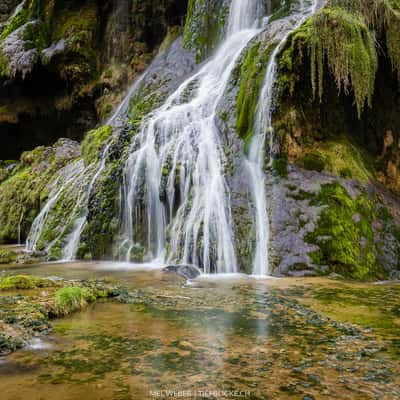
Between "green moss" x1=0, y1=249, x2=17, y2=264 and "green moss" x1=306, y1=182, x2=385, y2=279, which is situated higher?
"green moss" x1=306, y1=182, x2=385, y2=279

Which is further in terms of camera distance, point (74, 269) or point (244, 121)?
point (244, 121)

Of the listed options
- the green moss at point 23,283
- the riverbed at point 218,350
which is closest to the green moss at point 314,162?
the riverbed at point 218,350

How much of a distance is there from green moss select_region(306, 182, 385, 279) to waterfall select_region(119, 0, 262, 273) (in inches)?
68.8

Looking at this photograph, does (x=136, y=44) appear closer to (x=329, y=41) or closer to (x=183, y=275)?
(x=329, y=41)

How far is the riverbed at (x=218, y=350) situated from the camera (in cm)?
261

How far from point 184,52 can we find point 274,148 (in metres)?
10.3

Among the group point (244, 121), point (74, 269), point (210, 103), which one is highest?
point (210, 103)

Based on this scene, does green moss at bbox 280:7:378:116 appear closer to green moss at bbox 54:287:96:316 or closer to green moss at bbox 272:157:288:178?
green moss at bbox 272:157:288:178

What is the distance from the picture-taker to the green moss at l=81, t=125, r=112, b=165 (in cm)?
1391

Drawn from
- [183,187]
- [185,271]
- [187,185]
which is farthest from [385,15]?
[185,271]

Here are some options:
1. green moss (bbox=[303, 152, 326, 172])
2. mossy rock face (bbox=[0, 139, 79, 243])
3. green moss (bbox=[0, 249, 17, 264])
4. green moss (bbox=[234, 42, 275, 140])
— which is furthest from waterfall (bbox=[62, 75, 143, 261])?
green moss (bbox=[303, 152, 326, 172])

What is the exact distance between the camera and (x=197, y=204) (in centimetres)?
905

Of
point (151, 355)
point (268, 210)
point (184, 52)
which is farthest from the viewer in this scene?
point (184, 52)

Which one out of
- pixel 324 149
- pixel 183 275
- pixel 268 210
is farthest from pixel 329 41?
pixel 183 275
